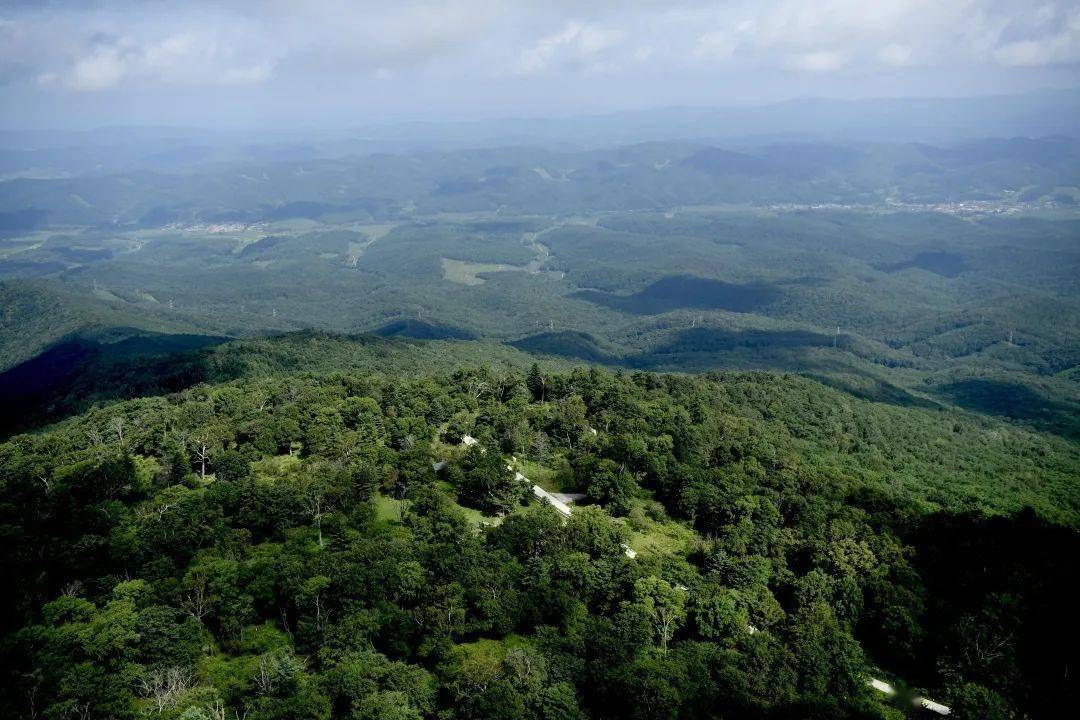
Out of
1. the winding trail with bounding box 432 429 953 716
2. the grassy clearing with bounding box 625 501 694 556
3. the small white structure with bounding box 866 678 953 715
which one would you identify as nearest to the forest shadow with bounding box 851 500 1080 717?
the small white structure with bounding box 866 678 953 715

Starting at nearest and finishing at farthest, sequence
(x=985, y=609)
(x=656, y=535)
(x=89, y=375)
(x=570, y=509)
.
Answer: (x=985, y=609) → (x=656, y=535) → (x=570, y=509) → (x=89, y=375)

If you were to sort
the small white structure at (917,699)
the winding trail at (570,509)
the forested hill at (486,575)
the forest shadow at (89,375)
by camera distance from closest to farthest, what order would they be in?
the forested hill at (486,575) → the small white structure at (917,699) → the winding trail at (570,509) → the forest shadow at (89,375)

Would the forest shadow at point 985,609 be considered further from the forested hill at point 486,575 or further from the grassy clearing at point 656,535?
the grassy clearing at point 656,535

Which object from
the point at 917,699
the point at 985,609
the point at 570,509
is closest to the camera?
the point at 917,699

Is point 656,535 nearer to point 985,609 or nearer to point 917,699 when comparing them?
point 917,699

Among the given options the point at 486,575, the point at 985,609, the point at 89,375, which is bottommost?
the point at 89,375

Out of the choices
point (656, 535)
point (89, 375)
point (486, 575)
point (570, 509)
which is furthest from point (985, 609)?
point (89, 375)

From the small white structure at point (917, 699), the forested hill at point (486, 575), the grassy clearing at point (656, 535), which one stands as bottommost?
the small white structure at point (917, 699)

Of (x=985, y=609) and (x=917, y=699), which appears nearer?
(x=917, y=699)

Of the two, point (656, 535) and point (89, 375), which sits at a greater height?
point (656, 535)

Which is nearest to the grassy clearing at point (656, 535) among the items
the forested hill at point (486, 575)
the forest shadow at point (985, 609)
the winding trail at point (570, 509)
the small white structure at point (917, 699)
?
the forested hill at point (486, 575)
